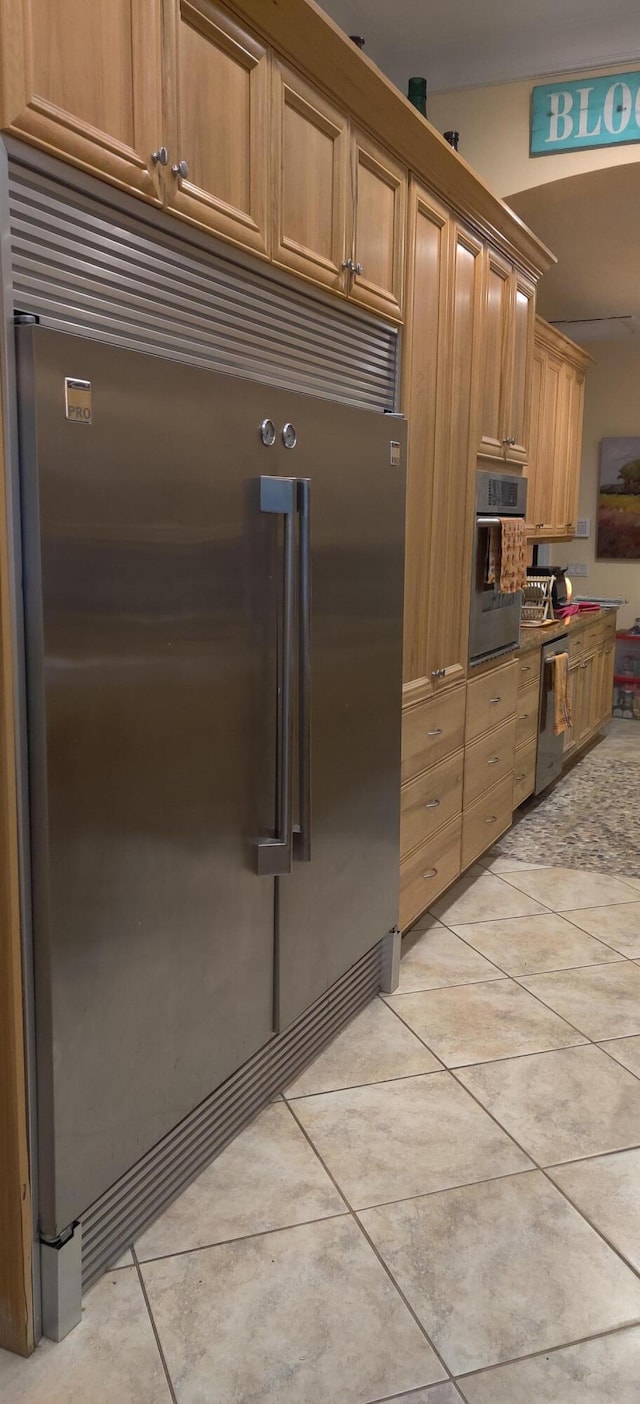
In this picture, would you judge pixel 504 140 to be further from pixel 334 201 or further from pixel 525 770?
pixel 525 770

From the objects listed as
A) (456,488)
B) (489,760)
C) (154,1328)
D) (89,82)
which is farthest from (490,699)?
(89,82)

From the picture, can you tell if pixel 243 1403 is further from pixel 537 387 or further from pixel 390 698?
pixel 537 387

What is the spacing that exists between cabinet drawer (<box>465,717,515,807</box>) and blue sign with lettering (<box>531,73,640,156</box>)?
212 centimetres

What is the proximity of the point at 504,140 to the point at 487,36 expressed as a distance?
13.6 inches

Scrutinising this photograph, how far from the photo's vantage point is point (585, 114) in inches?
139

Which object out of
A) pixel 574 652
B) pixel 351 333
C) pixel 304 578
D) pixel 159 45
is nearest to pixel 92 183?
Answer: pixel 159 45

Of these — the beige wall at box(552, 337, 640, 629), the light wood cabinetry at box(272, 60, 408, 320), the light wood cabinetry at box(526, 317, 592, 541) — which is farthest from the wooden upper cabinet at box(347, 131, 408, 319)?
the beige wall at box(552, 337, 640, 629)

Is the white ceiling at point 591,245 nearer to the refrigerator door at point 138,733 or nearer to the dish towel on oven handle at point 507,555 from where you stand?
the dish towel on oven handle at point 507,555

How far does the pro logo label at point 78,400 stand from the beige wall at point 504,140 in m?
2.82

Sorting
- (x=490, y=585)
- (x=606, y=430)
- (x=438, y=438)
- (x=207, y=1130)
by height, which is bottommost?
(x=207, y=1130)

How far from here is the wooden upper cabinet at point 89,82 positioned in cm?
135

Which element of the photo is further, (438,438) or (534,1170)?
(438,438)

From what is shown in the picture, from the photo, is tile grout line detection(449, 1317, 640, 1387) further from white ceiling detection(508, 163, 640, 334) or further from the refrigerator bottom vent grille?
white ceiling detection(508, 163, 640, 334)

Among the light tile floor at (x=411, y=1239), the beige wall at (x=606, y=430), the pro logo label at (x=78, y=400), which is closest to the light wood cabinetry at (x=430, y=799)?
the light tile floor at (x=411, y=1239)
